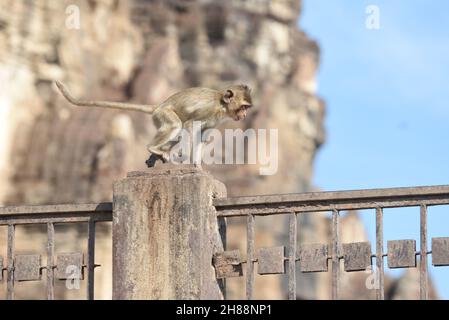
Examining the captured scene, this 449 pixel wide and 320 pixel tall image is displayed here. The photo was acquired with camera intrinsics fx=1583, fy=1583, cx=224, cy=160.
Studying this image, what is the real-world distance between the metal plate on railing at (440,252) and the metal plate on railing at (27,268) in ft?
10.3

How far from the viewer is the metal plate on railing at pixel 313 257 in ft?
38.1

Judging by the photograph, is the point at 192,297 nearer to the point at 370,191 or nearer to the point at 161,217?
the point at 161,217

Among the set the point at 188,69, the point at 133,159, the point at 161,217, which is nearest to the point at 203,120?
the point at 161,217

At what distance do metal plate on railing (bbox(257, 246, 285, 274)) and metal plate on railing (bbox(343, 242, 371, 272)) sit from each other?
501 mm

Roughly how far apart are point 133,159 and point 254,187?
8.40 meters

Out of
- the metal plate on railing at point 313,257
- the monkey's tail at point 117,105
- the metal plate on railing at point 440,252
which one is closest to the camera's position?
the metal plate on railing at point 440,252

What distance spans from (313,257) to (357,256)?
1.12ft

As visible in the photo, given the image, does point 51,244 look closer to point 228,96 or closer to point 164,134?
point 164,134

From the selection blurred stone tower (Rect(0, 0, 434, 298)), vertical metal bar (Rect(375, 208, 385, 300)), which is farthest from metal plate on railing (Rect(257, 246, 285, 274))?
blurred stone tower (Rect(0, 0, 434, 298))

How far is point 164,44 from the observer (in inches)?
2219

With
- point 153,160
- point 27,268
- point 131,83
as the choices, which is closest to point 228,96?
point 153,160

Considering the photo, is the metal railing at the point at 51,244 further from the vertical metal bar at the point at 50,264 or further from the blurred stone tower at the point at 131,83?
the blurred stone tower at the point at 131,83

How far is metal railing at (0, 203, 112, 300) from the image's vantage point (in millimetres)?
12297

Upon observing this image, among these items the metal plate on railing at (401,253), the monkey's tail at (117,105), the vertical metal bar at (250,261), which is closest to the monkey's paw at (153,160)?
the monkey's tail at (117,105)
